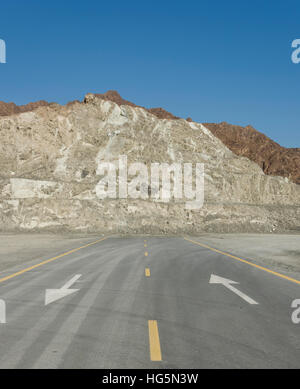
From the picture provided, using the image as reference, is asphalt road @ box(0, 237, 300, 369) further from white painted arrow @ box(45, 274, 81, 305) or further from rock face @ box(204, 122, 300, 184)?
rock face @ box(204, 122, 300, 184)

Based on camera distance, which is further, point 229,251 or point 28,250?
point 28,250

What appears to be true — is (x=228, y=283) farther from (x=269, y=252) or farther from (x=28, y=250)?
(x=28, y=250)

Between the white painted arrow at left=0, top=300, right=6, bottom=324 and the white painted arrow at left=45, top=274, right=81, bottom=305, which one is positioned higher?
the white painted arrow at left=0, top=300, right=6, bottom=324

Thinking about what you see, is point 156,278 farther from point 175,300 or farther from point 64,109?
point 64,109

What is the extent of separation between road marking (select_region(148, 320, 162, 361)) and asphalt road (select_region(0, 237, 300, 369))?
0.01 m

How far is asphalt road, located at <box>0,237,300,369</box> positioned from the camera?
4.24 m

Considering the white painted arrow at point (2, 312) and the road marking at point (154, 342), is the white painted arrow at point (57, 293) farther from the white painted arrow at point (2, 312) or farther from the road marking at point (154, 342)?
the road marking at point (154, 342)

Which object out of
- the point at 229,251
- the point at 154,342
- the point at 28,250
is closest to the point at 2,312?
the point at 154,342

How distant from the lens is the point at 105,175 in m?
56.6

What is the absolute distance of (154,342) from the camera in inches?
187

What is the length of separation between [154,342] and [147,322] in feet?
3.25

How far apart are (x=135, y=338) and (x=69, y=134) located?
202 ft

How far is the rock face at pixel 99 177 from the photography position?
47.4m

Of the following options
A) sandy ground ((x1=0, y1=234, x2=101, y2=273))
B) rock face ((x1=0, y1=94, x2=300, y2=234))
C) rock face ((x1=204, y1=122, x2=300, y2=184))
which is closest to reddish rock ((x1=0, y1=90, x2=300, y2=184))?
rock face ((x1=204, y1=122, x2=300, y2=184))
